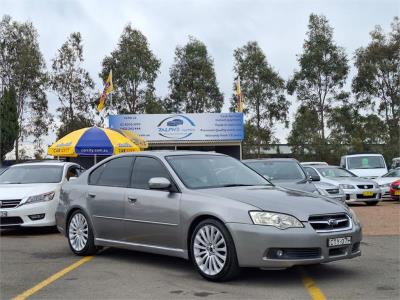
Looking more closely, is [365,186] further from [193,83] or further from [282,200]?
[193,83]

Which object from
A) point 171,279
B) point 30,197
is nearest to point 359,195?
point 30,197

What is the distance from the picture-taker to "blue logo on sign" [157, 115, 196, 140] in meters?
33.2

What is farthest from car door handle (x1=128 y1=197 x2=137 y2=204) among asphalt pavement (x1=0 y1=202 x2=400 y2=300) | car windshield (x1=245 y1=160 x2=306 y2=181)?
car windshield (x1=245 y1=160 x2=306 y2=181)

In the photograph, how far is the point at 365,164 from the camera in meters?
24.3

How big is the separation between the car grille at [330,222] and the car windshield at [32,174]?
748 cm

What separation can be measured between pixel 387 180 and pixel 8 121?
2865cm

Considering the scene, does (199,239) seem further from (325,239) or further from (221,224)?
(325,239)

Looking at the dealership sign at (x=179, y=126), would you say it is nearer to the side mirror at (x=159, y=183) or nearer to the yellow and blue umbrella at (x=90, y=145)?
the yellow and blue umbrella at (x=90, y=145)

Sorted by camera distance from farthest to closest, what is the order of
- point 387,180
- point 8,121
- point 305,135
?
point 305,135
point 8,121
point 387,180

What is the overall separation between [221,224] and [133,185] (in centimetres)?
182

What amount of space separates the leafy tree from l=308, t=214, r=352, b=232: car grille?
36.6m

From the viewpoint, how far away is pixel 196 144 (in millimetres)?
33906

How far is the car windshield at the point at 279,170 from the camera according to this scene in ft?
39.7

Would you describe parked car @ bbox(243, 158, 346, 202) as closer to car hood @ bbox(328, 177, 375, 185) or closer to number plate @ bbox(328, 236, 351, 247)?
number plate @ bbox(328, 236, 351, 247)
